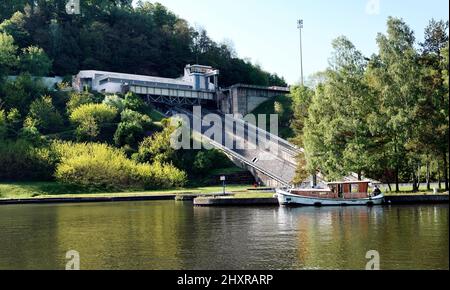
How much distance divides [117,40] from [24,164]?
6640cm

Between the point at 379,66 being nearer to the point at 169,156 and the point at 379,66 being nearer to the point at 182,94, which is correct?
the point at 169,156

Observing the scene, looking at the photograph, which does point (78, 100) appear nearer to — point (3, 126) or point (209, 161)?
point (3, 126)

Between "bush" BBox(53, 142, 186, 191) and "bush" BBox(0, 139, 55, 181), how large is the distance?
1.72m

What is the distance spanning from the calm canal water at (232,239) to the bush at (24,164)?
3115cm

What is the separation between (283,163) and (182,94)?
43894 mm

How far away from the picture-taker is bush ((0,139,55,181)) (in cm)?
7062

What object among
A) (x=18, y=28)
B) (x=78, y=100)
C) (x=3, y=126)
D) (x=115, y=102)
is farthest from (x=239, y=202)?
(x=18, y=28)

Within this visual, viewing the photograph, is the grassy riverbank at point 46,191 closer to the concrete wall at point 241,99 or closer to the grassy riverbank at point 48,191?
the grassy riverbank at point 48,191

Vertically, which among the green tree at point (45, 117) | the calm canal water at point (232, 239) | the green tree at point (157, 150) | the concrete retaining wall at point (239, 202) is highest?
the green tree at point (45, 117)

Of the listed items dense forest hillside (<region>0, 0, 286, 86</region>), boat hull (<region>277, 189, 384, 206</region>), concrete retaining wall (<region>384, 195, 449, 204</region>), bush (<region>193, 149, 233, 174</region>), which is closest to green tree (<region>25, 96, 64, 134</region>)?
bush (<region>193, 149, 233, 174</region>)

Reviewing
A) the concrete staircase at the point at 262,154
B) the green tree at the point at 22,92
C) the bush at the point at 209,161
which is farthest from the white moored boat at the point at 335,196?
the green tree at the point at 22,92

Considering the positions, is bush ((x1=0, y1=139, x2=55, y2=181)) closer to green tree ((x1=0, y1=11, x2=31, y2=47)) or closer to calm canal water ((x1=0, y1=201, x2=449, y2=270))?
calm canal water ((x1=0, y1=201, x2=449, y2=270))

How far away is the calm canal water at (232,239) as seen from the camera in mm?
20438

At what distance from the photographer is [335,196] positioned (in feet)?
153
